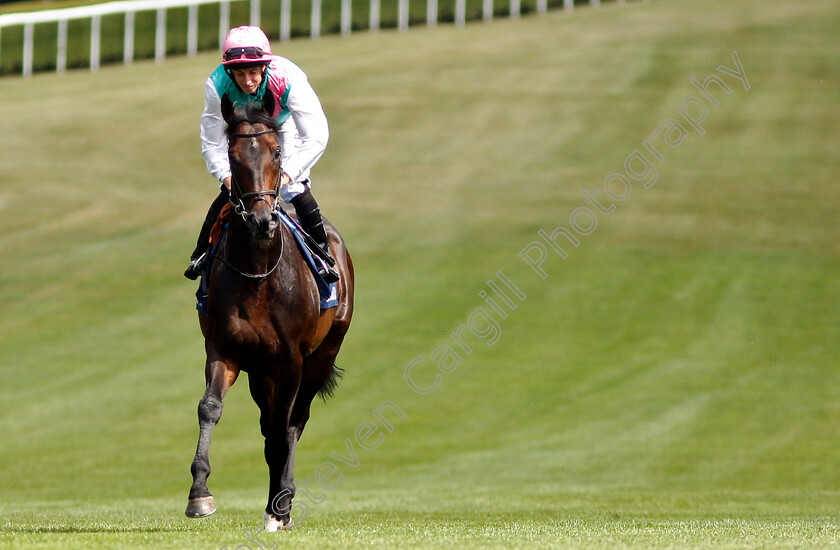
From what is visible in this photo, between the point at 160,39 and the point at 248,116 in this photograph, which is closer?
the point at 248,116

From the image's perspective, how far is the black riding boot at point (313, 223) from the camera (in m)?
9.36

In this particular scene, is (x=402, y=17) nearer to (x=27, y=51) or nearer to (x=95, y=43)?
(x=95, y=43)

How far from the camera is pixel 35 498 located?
48.9 feet

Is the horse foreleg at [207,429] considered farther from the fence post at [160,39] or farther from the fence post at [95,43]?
the fence post at [160,39]

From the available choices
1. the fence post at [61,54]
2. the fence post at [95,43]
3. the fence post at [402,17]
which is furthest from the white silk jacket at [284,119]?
the fence post at [402,17]

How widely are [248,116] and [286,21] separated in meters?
47.2

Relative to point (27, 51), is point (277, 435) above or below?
above

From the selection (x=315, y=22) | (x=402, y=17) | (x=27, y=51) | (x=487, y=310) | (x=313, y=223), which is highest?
(x=313, y=223)

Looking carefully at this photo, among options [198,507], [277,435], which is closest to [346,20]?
[277,435]

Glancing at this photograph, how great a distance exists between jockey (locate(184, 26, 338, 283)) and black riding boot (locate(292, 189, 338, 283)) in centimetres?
2

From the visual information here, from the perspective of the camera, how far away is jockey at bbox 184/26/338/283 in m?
8.34

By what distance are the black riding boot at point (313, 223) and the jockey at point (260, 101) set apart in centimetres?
2

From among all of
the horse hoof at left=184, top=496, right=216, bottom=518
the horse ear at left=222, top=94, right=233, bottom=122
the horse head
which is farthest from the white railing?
the horse hoof at left=184, top=496, right=216, bottom=518

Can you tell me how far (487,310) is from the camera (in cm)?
2498
